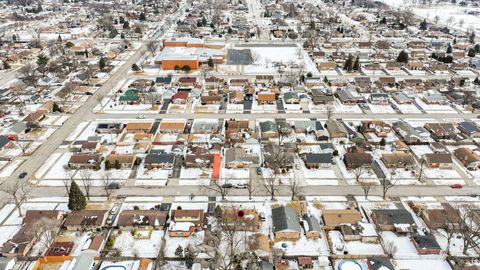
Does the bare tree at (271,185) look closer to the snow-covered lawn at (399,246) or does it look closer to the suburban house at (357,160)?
the suburban house at (357,160)

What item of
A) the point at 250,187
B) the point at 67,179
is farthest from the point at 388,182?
the point at 67,179

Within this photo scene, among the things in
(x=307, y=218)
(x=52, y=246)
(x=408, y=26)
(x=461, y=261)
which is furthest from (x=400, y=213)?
(x=408, y=26)

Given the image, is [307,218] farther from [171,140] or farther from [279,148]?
[171,140]

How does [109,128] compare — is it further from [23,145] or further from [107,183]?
[107,183]

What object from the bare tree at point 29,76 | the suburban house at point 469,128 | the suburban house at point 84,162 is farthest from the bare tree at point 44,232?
the suburban house at point 469,128

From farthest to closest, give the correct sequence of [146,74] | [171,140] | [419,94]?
[146,74]
[419,94]
[171,140]

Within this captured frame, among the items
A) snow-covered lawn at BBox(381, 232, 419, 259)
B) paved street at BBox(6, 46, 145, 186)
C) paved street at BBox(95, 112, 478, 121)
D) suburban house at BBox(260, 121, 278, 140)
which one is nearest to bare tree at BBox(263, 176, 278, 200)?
suburban house at BBox(260, 121, 278, 140)

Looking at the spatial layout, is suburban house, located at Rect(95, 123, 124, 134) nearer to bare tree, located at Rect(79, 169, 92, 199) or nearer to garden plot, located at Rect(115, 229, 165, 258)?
bare tree, located at Rect(79, 169, 92, 199)
